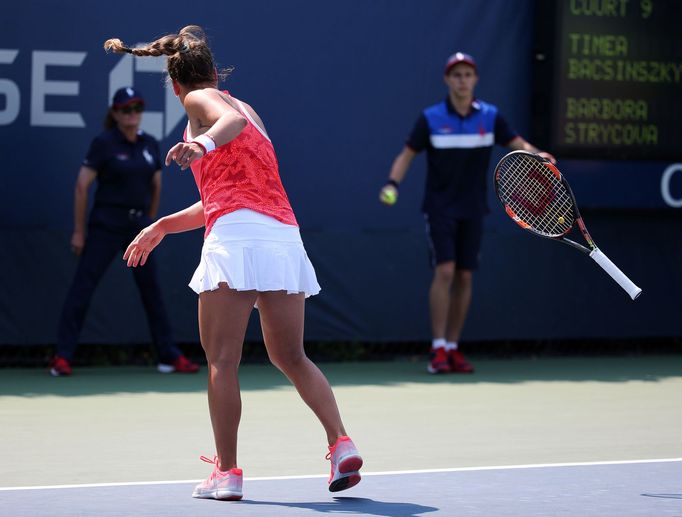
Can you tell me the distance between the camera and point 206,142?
4297 millimetres

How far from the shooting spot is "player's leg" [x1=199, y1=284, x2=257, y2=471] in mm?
4637

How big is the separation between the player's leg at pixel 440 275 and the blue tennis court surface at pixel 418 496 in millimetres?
3138

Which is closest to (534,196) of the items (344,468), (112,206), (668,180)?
(344,468)

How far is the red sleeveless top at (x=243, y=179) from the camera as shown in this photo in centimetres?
467

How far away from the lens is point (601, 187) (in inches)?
369

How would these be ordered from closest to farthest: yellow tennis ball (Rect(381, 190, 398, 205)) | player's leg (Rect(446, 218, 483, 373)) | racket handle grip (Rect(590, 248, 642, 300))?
racket handle grip (Rect(590, 248, 642, 300)) < yellow tennis ball (Rect(381, 190, 398, 205)) < player's leg (Rect(446, 218, 483, 373))

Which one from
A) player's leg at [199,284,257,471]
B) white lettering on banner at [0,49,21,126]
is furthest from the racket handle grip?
white lettering on banner at [0,49,21,126]

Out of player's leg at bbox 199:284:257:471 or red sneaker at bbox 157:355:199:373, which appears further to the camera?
red sneaker at bbox 157:355:199:373

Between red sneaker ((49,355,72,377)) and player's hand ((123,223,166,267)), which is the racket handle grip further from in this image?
red sneaker ((49,355,72,377))

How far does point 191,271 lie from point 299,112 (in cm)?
122

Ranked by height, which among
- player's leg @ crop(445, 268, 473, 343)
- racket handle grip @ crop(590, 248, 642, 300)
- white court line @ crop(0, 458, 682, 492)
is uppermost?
racket handle grip @ crop(590, 248, 642, 300)

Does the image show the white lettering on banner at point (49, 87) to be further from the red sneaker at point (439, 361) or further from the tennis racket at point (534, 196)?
the tennis racket at point (534, 196)

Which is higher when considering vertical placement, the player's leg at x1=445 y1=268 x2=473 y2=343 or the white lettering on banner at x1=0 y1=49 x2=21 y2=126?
the white lettering on banner at x1=0 y1=49 x2=21 y2=126

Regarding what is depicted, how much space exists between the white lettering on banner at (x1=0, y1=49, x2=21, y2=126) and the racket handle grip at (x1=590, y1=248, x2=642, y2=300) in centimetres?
457
